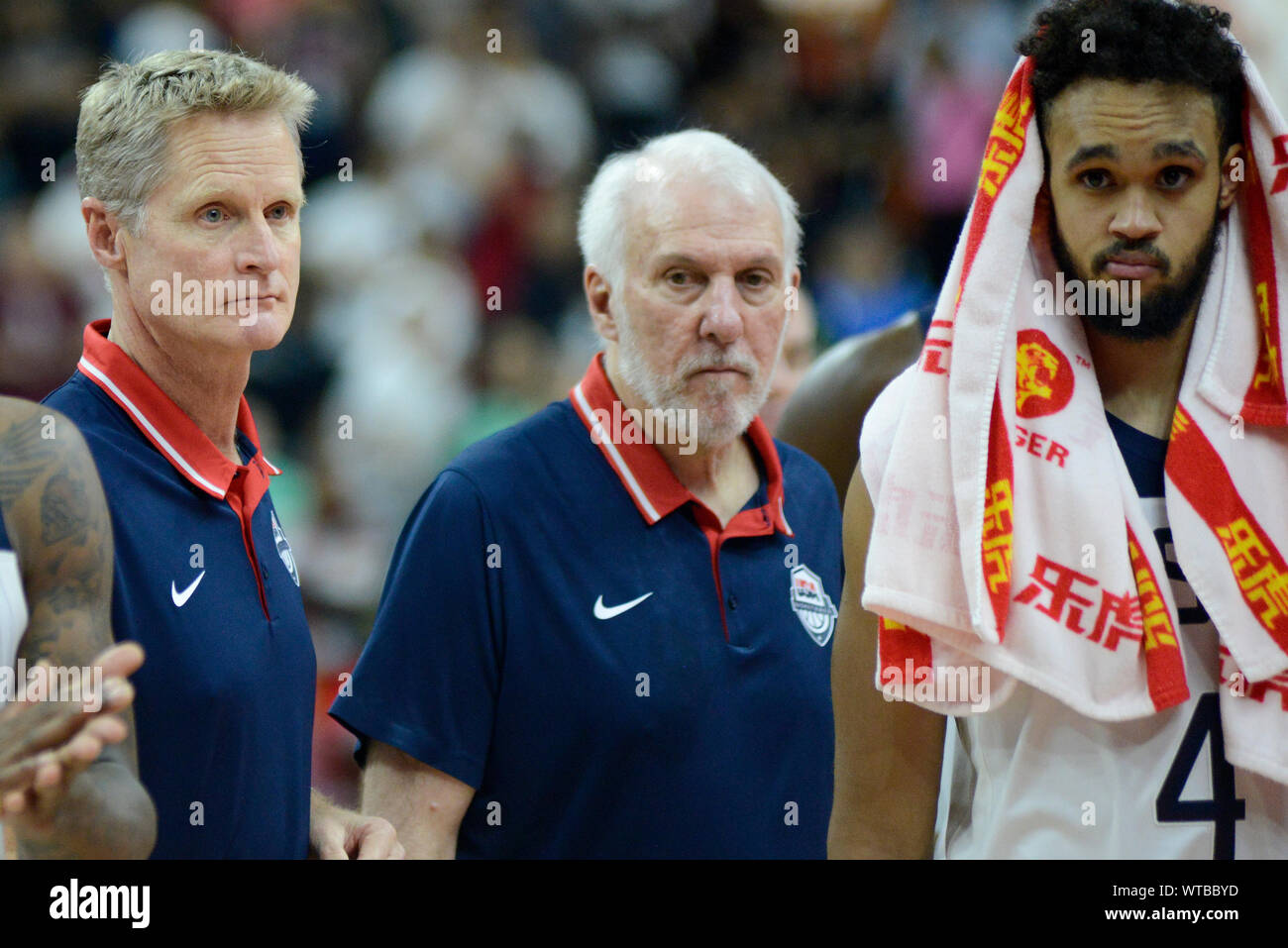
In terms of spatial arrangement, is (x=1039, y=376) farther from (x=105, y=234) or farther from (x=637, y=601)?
(x=105, y=234)

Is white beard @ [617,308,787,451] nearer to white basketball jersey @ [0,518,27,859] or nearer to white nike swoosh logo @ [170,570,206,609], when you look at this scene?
white nike swoosh logo @ [170,570,206,609]

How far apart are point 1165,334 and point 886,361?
1.63 m

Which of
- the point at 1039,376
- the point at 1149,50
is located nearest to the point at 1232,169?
the point at 1149,50

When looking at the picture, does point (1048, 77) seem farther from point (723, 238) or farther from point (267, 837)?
point (267, 837)

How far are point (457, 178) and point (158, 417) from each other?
4409 millimetres

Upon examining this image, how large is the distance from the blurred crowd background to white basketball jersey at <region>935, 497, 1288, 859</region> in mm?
2485

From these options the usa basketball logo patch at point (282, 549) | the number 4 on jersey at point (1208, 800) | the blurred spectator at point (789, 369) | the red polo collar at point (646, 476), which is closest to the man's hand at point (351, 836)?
the usa basketball logo patch at point (282, 549)

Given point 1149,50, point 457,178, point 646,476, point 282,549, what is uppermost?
point 457,178

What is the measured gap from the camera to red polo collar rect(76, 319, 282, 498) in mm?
2213

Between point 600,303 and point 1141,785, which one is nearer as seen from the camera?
point 1141,785

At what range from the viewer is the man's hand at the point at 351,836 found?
2.25 m

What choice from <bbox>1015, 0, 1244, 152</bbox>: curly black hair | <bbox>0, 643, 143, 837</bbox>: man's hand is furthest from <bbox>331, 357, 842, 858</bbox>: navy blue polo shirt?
<bbox>1015, 0, 1244, 152</bbox>: curly black hair

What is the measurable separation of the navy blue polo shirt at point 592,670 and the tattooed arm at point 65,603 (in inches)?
24.6

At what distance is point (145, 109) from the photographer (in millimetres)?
2242
